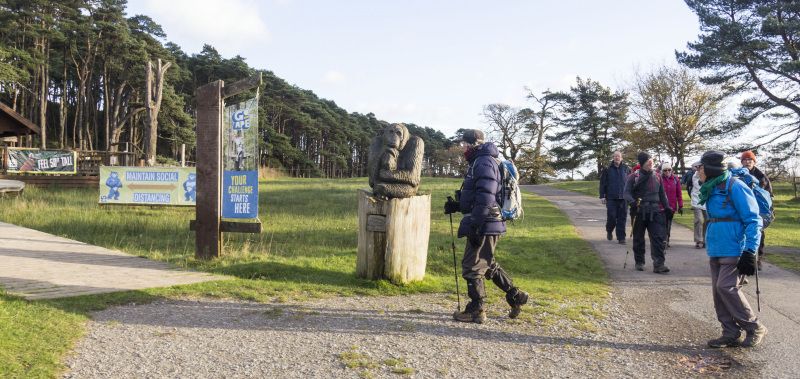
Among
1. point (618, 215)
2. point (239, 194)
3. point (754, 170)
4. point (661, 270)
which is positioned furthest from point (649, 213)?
point (239, 194)

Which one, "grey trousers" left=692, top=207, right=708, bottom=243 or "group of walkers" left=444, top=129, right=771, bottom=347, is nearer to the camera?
"group of walkers" left=444, top=129, right=771, bottom=347

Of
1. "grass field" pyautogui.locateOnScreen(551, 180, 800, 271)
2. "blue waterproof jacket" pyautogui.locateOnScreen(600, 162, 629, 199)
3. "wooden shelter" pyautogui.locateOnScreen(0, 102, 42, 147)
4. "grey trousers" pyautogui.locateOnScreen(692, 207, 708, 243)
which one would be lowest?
"grass field" pyautogui.locateOnScreen(551, 180, 800, 271)

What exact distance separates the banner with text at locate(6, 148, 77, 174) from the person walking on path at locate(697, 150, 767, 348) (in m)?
24.3

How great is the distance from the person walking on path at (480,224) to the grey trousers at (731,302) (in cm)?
178

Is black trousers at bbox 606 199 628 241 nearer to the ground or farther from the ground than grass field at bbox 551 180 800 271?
farther from the ground

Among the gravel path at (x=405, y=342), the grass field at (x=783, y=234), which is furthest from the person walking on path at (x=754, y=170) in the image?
the gravel path at (x=405, y=342)

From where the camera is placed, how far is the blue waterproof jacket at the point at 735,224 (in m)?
4.57

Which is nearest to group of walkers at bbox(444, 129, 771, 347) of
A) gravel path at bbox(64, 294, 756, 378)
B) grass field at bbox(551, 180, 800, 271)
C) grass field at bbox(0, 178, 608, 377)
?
gravel path at bbox(64, 294, 756, 378)

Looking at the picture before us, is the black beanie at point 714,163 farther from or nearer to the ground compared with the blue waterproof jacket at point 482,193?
farther from the ground

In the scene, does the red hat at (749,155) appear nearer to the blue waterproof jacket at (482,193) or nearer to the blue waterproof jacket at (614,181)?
the blue waterproof jacket at (614,181)

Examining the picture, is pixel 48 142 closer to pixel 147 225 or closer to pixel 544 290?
pixel 147 225

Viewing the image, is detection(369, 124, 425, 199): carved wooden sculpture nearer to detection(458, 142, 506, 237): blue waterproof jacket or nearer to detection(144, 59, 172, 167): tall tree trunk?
detection(458, 142, 506, 237): blue waterproof jacket

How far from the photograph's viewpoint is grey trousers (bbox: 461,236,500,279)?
201 inches

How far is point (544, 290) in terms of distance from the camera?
682cm
